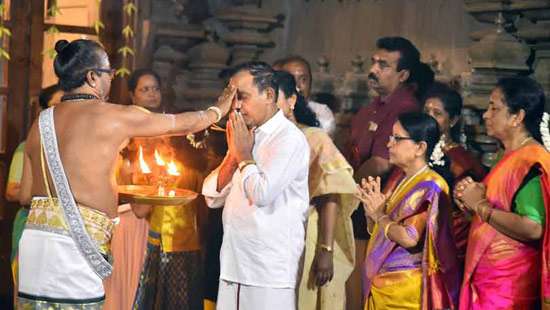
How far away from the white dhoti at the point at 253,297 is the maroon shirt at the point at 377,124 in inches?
54.7

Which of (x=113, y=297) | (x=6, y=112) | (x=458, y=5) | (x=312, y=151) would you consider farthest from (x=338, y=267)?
(x=6, y=112)

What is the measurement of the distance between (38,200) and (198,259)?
201 centimetres

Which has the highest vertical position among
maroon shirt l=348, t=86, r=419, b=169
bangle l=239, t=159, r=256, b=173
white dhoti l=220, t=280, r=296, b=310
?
maroon shirt l=348, t=86, r=419, b=169

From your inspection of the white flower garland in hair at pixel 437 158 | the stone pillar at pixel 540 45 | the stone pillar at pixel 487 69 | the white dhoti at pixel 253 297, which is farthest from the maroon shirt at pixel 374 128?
the white dhoti at pixel 253 297

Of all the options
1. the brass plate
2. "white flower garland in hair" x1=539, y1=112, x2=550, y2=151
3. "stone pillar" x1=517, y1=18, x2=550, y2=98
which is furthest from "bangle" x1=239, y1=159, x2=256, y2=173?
"stone pillar" x1=517, y1=18, x2=550, y2=98

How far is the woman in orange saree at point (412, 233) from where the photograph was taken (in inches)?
181

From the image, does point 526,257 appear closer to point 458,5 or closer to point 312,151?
point 312,151

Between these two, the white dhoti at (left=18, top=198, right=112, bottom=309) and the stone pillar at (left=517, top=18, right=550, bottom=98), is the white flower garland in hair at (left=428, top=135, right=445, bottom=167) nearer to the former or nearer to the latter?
the stone pillar at (left=517, top=18, right=550, bottom=98)

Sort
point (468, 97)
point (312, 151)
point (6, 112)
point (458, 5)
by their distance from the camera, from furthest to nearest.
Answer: point (6, 112) < point (458, 5) < point (468, 97) < point (312, 151)

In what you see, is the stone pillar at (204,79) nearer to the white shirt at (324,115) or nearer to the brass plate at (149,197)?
the white shirt at (324,115)

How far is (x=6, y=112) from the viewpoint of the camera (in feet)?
24.1

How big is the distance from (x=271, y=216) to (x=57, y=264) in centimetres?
101

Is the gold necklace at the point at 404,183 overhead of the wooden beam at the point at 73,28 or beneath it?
beneath

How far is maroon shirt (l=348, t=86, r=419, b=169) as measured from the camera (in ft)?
19.0
